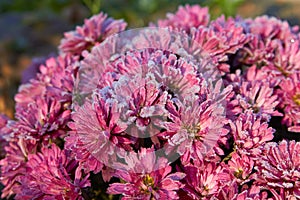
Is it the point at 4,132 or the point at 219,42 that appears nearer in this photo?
the point at 219,42

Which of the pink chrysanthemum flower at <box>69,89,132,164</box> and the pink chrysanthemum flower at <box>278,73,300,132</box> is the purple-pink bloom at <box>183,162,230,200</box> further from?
the pink chrysanthemum flower at <box>278,73,300,132</box>

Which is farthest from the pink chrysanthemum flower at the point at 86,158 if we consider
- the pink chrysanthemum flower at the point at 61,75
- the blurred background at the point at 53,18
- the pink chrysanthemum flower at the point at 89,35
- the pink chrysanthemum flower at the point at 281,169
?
the blurred background at the point at 53,18

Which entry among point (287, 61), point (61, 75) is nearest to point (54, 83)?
point (61, 75)

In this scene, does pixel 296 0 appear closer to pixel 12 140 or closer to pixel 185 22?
pixel 185 22

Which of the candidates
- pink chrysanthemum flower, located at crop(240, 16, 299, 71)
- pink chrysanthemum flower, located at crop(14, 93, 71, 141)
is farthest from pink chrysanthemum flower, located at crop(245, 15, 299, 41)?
pink chrysanthemum flower, located at crop(14, 93, 71, 141)

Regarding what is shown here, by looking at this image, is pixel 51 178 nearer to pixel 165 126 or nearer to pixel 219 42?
pixel 165 126

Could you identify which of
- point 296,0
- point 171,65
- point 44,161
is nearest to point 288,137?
point 171,65
